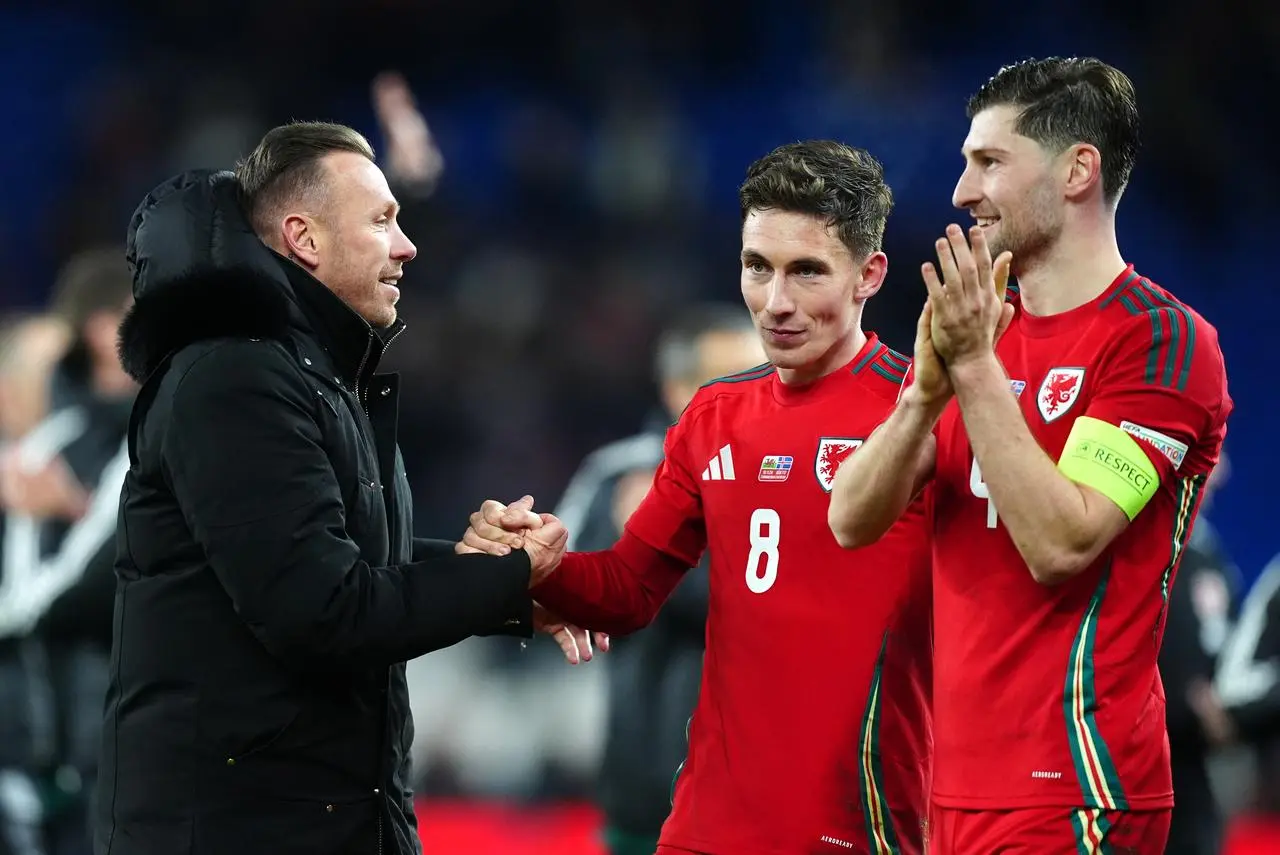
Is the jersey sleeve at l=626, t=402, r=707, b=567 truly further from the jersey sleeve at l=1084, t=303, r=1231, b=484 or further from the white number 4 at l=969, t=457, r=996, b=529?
the jersey sleeve at l=1084, t=303, r=1231, b=484

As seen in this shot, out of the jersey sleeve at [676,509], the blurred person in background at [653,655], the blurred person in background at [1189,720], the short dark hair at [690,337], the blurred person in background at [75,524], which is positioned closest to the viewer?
the jersey sleeve at [676,509]

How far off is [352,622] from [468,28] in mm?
8546

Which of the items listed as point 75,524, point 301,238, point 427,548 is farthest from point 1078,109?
point 75,524

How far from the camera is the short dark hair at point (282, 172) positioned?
3146mm

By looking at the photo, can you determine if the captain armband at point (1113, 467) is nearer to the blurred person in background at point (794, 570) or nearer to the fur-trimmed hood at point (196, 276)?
the blurred person in background at point (794, 570)

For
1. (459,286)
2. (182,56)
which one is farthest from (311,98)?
(459,286)

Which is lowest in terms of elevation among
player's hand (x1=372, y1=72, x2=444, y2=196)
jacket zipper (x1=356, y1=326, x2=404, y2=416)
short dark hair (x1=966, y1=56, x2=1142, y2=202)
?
jacket zipper (x1=356, y1=326, x2=404, y2=416)

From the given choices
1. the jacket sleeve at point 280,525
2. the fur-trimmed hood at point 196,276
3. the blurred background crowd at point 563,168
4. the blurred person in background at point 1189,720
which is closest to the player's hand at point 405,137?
the blurred background crowd at point 563,168

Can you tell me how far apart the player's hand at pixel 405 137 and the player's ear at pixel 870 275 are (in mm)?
6700

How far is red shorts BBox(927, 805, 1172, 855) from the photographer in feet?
8.57

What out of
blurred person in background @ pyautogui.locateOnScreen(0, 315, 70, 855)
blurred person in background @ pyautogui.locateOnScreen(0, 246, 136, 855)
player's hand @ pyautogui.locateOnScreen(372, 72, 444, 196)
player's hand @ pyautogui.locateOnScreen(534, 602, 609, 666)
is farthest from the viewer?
player's hand @ pyautogui.locateOnScreen(372, 72, 444, 196)

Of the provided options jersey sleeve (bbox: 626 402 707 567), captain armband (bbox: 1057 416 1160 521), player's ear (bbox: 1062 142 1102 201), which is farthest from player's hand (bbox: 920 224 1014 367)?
jersey sleeve (bbox: 626 402 707 567)

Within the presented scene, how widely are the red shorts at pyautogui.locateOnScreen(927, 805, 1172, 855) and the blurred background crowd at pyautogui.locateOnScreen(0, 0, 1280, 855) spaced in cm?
542

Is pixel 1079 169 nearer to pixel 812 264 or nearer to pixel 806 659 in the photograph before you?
pixel 812 264
